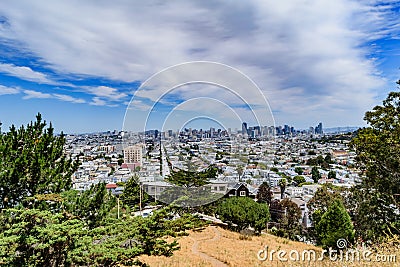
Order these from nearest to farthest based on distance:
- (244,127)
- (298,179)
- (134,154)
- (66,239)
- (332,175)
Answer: (66,239), (244,127), (134,154), (332,175), (298,179)

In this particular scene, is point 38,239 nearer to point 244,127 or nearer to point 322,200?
point 244,127

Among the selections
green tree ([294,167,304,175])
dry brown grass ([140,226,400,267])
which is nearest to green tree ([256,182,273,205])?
dry brown grass ([140,226,400,267])

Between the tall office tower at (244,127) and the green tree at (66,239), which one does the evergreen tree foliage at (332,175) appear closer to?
the tall office tower at (244,127)

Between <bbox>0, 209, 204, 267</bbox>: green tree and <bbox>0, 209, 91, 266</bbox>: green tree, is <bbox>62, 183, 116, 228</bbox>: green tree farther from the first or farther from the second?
<bbox>0, 209, 91, 266</bbox>: green tree

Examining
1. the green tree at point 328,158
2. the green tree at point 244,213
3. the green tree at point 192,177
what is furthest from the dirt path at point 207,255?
the green tree at point 328,158

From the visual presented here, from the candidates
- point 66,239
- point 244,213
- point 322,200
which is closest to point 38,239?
point 66,239

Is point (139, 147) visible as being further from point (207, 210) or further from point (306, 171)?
point (306, 171)
